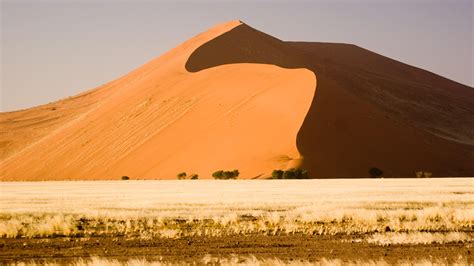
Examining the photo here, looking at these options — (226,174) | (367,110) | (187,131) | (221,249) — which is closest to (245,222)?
(221,249)

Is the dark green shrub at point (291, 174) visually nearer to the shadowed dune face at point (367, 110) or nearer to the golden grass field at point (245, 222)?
the shadowed dune face at point (367, 110)

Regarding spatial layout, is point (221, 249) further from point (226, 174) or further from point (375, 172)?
point (375, 172)

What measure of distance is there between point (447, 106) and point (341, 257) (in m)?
117

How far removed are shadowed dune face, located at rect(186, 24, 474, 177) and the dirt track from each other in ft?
159

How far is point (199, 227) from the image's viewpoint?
21.1m

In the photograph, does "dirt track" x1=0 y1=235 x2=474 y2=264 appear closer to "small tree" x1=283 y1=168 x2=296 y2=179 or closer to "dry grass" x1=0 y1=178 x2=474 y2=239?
"dry grass" x1=0 y1=178 x2=474 y2=239

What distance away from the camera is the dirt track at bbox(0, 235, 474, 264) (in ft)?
49.4

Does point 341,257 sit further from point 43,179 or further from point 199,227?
point 43,179

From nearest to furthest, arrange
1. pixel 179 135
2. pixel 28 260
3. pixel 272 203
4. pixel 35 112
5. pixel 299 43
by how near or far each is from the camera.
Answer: pixel 28 260, pixel 272 203, pixel 179 135, pixel 35 112, pixel 299 43

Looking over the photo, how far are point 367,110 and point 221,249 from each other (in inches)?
2607

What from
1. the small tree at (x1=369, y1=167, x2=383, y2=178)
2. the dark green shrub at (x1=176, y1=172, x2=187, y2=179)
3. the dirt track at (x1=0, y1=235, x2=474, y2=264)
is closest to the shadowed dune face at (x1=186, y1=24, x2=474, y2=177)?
the small tree at (x1=369, y1=167, x2=383, y2=178)

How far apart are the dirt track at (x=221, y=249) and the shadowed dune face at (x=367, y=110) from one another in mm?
48469

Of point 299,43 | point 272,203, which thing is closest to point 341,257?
point 272,203

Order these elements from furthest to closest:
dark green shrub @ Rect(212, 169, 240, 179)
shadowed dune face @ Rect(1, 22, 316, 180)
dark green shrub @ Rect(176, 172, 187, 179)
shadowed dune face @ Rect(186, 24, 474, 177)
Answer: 1. shadowed dune face @ Rect(1, 22, 316, 180)
2. shadowed dune face @ Rect(186, 24, 474, 177)
3. dark green shrub @ Rect(176, 172, 187, 179)
4. dark green shrub @ Rect(212, 169, 240, 179)
